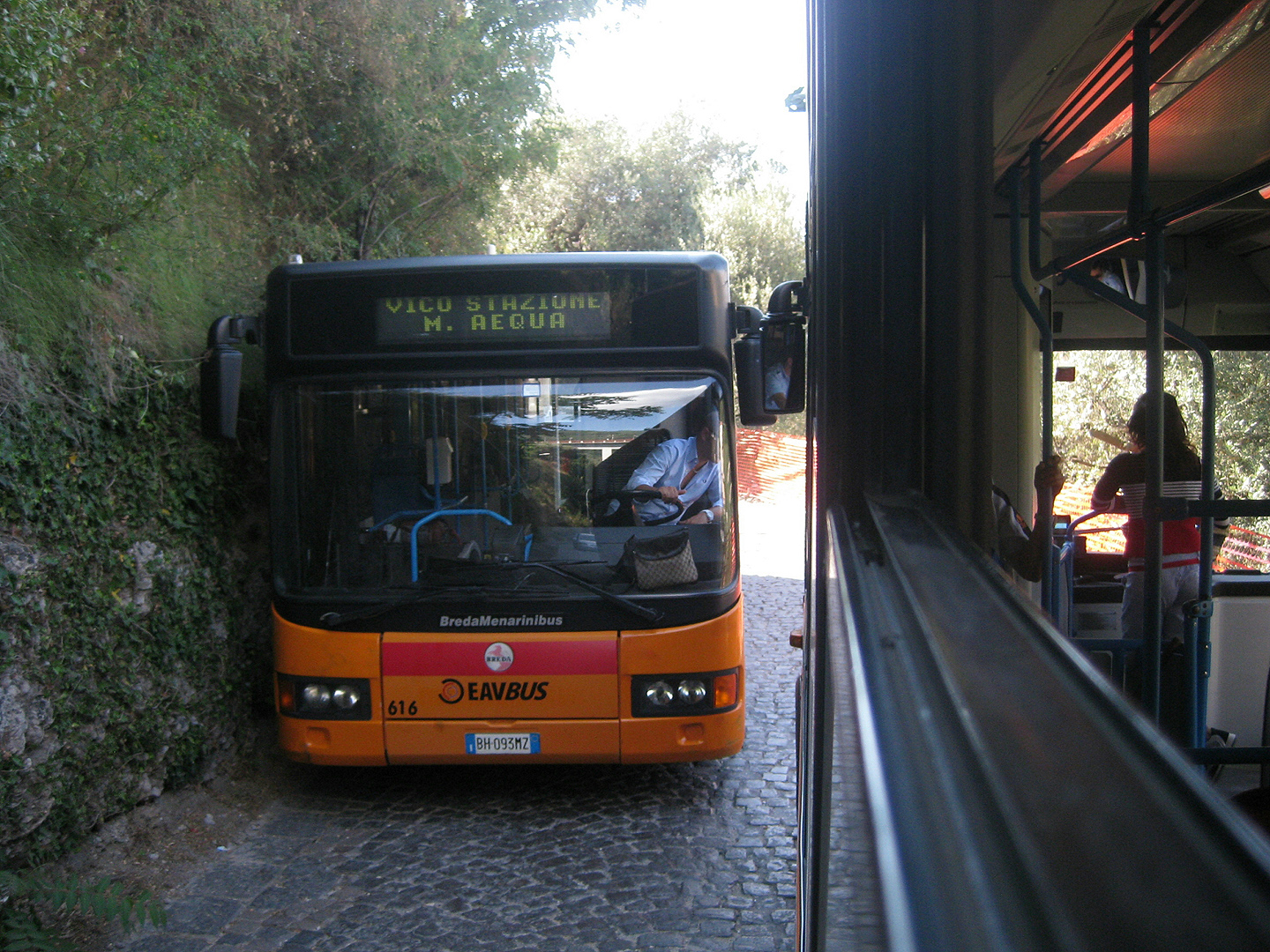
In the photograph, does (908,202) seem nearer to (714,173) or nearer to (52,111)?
(52,111)

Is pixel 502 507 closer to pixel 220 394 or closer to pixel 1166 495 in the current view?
pixel 220 394

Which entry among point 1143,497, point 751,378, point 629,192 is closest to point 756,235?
point 629,192

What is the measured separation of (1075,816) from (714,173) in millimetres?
28874

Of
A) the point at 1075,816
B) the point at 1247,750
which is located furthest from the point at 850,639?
the point at 1247,750

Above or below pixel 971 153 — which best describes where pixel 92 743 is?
below

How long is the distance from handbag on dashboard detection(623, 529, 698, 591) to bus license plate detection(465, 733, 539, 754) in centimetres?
92

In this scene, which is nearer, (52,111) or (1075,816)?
(1075,816)

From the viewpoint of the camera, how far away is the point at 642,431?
17.7ft

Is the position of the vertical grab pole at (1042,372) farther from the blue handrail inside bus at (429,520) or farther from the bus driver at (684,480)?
the blue handrail inside bus at (429,520)

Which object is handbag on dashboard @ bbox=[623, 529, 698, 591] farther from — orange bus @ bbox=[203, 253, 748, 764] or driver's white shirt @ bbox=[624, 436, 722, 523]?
driver's white shirt @ bbox=[624, 436, 722, 523]

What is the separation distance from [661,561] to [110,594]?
103 inches

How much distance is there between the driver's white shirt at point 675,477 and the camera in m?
5.41

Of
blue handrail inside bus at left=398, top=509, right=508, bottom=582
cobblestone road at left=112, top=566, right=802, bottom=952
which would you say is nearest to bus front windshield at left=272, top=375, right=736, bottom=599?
blue handrail inside bus at left=398, top=509, right=508, bottom=582

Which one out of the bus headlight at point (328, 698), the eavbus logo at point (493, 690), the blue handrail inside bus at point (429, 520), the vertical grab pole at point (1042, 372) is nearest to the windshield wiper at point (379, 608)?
the blue handrail inside bus at point (429, 520)
